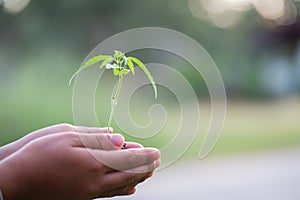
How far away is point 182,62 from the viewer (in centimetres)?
429

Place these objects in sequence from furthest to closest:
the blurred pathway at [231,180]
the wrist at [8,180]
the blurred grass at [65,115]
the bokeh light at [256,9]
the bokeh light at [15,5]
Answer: the bokeh light at [256,9], the bokeh light at [15,5], the blurred grass at [65,115], the blurred pathway at [231,180], the wrist at [8,180]

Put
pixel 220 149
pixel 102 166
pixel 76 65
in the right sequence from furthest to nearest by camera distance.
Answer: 1. pixel 76 65
2. pixel 220 149
3. pixel 102 166

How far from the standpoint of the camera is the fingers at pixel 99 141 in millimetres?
501

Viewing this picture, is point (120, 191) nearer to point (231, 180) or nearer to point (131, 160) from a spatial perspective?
point (131, 160)

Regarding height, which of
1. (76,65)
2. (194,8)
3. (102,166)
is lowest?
(102,166)

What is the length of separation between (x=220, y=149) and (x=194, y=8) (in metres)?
3.38

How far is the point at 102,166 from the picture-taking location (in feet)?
1.62

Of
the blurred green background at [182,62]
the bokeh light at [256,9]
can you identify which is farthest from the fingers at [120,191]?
the bokeh light at [256,9]

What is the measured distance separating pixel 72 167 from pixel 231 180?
2.09 meters

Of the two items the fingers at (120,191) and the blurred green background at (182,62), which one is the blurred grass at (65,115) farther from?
the fingers at (120,191)

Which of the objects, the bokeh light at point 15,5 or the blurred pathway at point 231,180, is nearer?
the blurred pathway at point 231,180

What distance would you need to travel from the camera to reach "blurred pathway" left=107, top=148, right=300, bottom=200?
2238 millimetres

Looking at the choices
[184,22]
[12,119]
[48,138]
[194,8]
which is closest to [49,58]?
[12,119]

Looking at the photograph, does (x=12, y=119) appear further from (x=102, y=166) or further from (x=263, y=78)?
(x=263, y=78)
